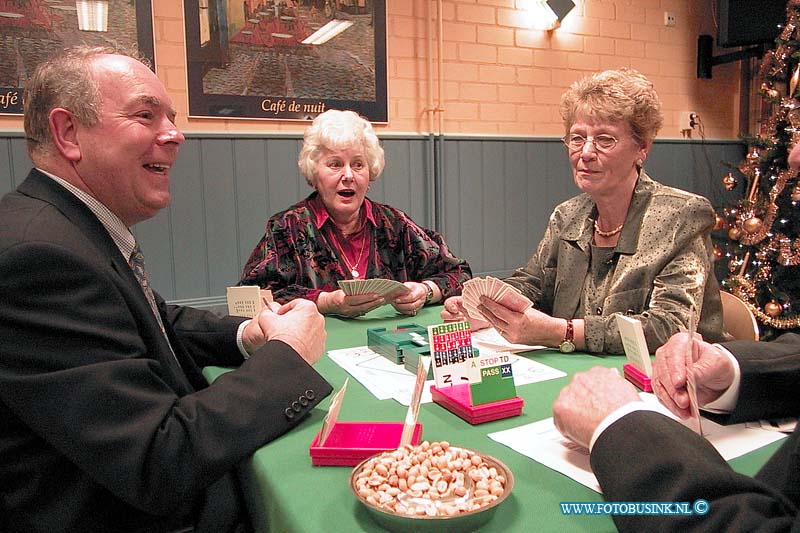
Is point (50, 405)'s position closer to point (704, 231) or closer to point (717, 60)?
point (704, 231)

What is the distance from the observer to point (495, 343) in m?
1.72

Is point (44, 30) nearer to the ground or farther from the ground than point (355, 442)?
farther from the ground

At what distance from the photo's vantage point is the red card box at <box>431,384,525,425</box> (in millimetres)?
1157

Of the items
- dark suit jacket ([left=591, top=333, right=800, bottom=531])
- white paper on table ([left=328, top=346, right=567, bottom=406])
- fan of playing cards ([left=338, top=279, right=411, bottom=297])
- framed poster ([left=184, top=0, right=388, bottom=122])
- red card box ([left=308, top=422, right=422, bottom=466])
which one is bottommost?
white paper on table ([left=328, top=346, right=567, bottom=406])

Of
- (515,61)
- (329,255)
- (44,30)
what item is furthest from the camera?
(515,61)

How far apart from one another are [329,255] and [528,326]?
114cm

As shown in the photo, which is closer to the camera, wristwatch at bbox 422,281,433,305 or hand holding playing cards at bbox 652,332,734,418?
hand holding playing cards at bbox 652,332,734,418

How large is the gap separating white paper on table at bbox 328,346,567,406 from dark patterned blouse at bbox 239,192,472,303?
684 mm

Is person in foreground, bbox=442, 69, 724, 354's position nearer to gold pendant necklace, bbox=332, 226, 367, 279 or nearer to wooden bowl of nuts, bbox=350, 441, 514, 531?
gold pendant necklace, bbox=332, 226, 367, 279

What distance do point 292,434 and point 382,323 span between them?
1012 millimetres

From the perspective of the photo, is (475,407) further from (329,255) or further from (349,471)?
(329,255)

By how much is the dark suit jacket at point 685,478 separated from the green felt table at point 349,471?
0.08 m

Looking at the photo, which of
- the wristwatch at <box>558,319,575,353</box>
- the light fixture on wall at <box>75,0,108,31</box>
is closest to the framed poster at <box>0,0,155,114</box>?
the light fixture on wall at <box>75,0,108,31</box>

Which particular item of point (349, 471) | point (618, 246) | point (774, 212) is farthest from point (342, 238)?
point (774, 212)
